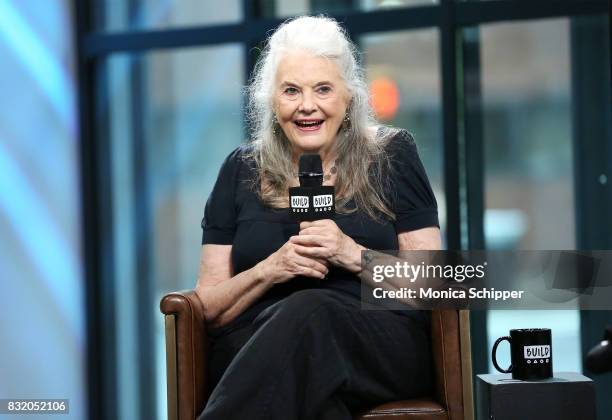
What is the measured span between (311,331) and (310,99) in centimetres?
73

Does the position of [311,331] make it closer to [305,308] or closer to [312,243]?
[305,308]

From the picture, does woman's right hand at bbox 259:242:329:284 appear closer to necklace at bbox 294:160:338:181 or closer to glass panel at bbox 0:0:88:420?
necklace at bbox 294:160:338:181

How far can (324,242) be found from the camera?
281cm

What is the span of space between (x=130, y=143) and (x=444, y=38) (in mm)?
1767

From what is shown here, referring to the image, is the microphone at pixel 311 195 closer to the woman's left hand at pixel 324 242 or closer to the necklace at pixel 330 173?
the woman's left hand at pixel 324 242

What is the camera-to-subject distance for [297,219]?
9.25ft

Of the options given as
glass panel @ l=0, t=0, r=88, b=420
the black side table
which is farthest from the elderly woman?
glass panel @ l=0, t=0, r=88, b=420

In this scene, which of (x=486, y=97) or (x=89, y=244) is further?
(x=89, y=244)

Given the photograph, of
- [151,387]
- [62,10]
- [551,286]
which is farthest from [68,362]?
[551,286]

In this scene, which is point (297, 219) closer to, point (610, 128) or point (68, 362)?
point (610, 128)

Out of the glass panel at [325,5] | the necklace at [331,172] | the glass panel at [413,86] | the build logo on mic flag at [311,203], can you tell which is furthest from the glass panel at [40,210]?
the build logo on mic flag at [311,203]

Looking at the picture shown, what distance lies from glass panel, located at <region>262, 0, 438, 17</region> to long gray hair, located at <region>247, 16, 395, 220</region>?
1.53m

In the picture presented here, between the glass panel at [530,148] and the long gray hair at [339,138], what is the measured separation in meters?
1.53

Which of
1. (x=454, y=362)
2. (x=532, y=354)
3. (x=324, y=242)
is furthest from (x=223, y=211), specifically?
(x=532, y=354)
